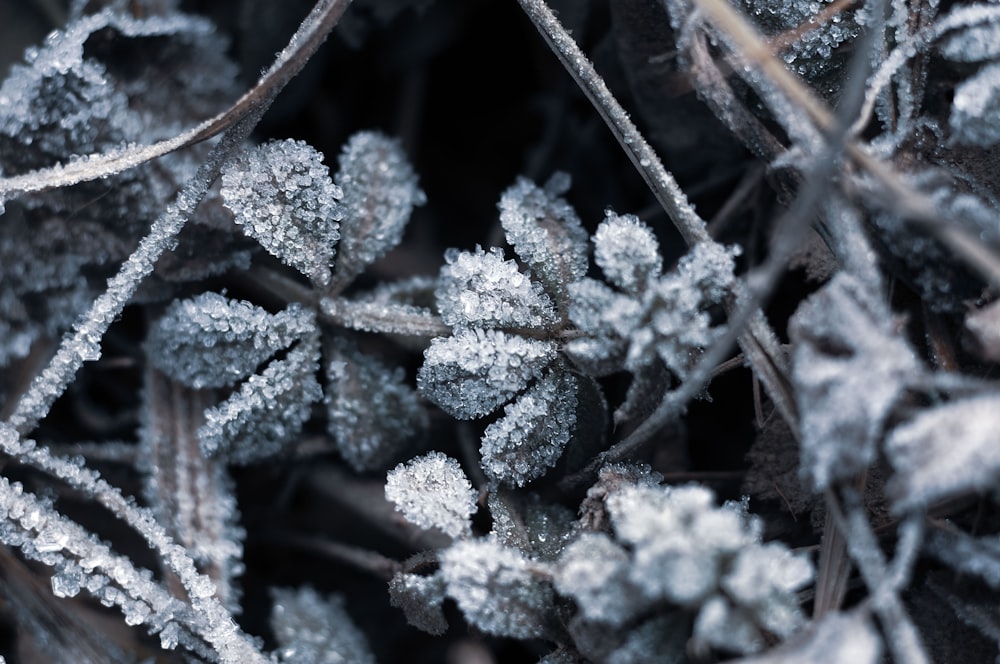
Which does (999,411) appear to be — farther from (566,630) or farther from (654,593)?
(566,630)

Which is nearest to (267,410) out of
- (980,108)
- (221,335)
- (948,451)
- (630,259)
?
(221,335)

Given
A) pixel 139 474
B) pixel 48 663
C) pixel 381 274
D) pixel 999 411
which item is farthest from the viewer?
pixel 381 274

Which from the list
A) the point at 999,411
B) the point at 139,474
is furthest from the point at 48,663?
the point at 999,411

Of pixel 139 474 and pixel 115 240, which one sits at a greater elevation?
pixel 115 240

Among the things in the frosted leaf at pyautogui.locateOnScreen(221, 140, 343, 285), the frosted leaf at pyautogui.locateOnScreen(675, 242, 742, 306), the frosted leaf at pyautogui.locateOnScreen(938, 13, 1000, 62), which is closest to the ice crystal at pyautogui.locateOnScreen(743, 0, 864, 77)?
the frosted leaf at pyautogui.locateOnScreen(938, 13, 1000, 62)

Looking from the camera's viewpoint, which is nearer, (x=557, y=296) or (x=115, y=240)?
(x=557, y=296)

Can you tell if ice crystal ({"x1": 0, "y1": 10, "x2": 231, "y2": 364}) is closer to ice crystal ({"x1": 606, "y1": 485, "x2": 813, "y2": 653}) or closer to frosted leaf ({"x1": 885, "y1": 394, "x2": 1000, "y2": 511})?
ice crystal ({"x1": 606, "y1": 485, "x2": 813, "y2": 653})
